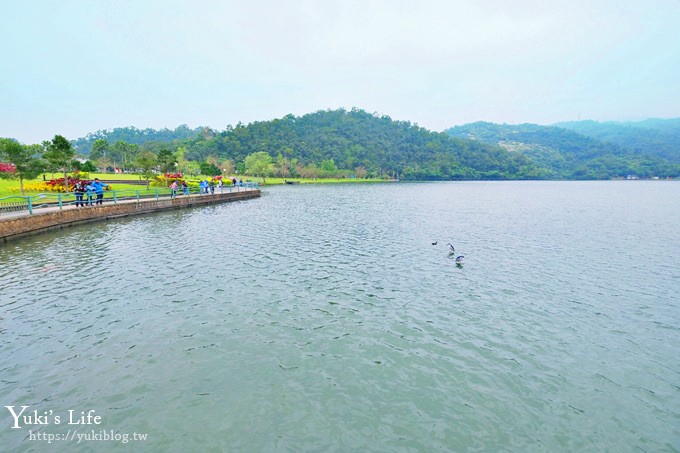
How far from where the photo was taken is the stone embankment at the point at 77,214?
22.4 meters

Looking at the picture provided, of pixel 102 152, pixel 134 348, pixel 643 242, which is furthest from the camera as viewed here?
pixel 102 152

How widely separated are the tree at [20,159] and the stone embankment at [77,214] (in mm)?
7130

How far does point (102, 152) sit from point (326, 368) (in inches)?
6377

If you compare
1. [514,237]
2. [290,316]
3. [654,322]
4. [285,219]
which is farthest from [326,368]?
[285,219]

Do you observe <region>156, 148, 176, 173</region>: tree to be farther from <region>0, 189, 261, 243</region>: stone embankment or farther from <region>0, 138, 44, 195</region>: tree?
<region>0, 138, 44, 195</region>: tree

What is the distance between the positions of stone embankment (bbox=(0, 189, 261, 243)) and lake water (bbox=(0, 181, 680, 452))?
3.71 metres

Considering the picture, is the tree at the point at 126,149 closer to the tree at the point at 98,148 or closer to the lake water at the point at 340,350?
the tree at the point at 98,148

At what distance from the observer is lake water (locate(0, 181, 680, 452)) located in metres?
6.88

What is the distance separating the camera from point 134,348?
31.6 ft

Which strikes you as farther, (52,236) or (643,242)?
(643,242)

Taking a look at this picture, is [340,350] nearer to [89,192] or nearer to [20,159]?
[89,192]

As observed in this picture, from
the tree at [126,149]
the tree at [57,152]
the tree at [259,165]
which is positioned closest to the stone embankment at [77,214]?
the tree at [57,152]

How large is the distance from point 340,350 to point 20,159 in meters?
39.2

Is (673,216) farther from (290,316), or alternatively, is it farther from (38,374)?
(38,374)
